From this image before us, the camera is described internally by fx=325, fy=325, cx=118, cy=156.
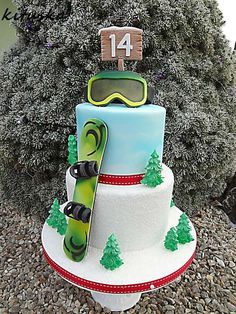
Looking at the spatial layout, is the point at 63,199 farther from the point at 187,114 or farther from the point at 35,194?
the point at 187,114

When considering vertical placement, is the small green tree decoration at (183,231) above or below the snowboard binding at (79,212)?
below

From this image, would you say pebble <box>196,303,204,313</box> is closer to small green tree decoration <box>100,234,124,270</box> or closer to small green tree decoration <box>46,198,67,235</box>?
small green tree decoration <box>100,234,124,270</box>

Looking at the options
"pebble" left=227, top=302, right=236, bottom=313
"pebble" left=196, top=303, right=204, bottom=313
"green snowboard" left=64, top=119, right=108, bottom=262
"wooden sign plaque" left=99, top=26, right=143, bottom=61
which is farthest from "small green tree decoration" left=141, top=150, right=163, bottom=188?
"pebble" left=227, top=302, right=236, bottom=313

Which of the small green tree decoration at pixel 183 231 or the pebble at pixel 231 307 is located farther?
the pebble at pixel 231 307

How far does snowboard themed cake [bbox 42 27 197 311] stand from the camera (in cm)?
172

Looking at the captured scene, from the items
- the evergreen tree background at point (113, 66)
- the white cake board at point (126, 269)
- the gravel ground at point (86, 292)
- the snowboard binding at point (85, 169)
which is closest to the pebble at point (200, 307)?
the gravel ground at point (86, 292)

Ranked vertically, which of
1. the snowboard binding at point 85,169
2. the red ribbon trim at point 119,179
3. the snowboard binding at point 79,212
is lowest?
the snowboard binding at point 79,212

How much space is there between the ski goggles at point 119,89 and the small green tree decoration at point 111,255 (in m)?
0.74

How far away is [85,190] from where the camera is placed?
69.4 inches

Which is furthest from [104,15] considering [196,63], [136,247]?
[136,247]

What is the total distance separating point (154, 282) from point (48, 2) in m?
2.52

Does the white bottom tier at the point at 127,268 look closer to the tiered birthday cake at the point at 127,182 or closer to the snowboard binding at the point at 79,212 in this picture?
the tiered birthday cake at the point at 127,182

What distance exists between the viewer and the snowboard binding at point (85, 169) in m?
1.71

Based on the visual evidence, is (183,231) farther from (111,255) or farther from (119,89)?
(119,89)
